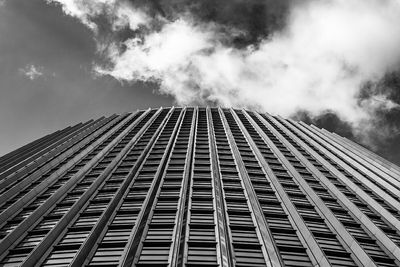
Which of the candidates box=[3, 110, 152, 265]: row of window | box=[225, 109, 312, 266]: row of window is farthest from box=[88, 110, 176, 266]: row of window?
box=[225, 109, 312, 266]: row of window

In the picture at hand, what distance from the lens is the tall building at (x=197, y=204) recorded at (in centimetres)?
2389

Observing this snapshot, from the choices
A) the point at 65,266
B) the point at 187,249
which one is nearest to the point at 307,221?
the point at 187,249

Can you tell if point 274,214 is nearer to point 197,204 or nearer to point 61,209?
point 197,204

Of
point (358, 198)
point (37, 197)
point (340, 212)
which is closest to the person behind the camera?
point (340, 212)

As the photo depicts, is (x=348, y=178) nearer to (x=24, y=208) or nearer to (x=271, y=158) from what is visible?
(x=271, y=158)

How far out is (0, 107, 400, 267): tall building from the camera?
23.9 meters

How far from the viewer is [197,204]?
30.8 metres

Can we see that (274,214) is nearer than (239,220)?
No

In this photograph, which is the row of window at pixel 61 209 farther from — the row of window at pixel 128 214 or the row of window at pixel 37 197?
the row of window at pixel 128 214

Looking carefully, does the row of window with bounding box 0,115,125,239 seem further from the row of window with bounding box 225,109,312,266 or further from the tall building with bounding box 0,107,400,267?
the row of window with bounding box 225,109,312,266

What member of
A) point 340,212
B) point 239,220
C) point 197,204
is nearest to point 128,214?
point 197,204

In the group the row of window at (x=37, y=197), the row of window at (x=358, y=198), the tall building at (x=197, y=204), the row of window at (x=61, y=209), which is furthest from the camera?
the row of window at (x=358, y=198)

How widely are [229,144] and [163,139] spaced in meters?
9.94

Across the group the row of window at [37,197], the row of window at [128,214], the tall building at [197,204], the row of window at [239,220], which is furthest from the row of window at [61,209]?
the row of window at [239,220]
